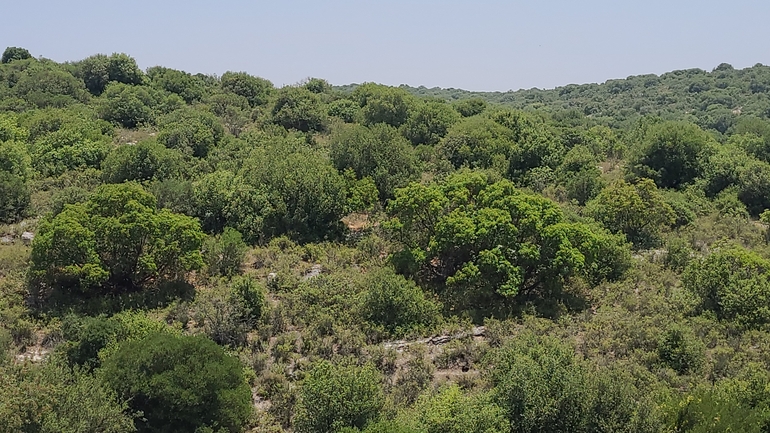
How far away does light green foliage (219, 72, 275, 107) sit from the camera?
60562mm

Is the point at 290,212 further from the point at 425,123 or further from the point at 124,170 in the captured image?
the point at 425,123

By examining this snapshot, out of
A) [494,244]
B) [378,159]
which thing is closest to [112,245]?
[494,244]

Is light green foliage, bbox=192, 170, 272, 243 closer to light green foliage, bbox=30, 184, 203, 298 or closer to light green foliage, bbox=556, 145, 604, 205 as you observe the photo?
light green foliage, bbox=30, 184, 203, 298

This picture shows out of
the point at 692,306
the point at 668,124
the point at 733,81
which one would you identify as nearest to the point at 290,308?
the point at 692,306

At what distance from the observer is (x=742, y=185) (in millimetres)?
34562

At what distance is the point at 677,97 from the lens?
11544cm

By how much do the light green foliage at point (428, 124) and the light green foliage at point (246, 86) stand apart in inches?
782

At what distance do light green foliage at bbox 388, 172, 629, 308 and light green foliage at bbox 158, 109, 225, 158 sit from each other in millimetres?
19652

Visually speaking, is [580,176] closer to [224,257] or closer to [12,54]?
[224,257]

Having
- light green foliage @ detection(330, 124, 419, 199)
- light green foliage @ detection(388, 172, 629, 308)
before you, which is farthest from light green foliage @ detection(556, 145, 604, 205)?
light green foliage @ detection(330, 124, 419, 199)

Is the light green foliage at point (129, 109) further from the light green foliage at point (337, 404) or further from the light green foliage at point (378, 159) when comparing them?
the light green foliage at point (337, 404)

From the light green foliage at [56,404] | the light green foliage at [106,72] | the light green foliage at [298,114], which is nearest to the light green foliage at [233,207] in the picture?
the light green foliage at [56,404]

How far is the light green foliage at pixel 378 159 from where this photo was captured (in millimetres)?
33125

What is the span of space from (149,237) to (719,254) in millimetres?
22861
